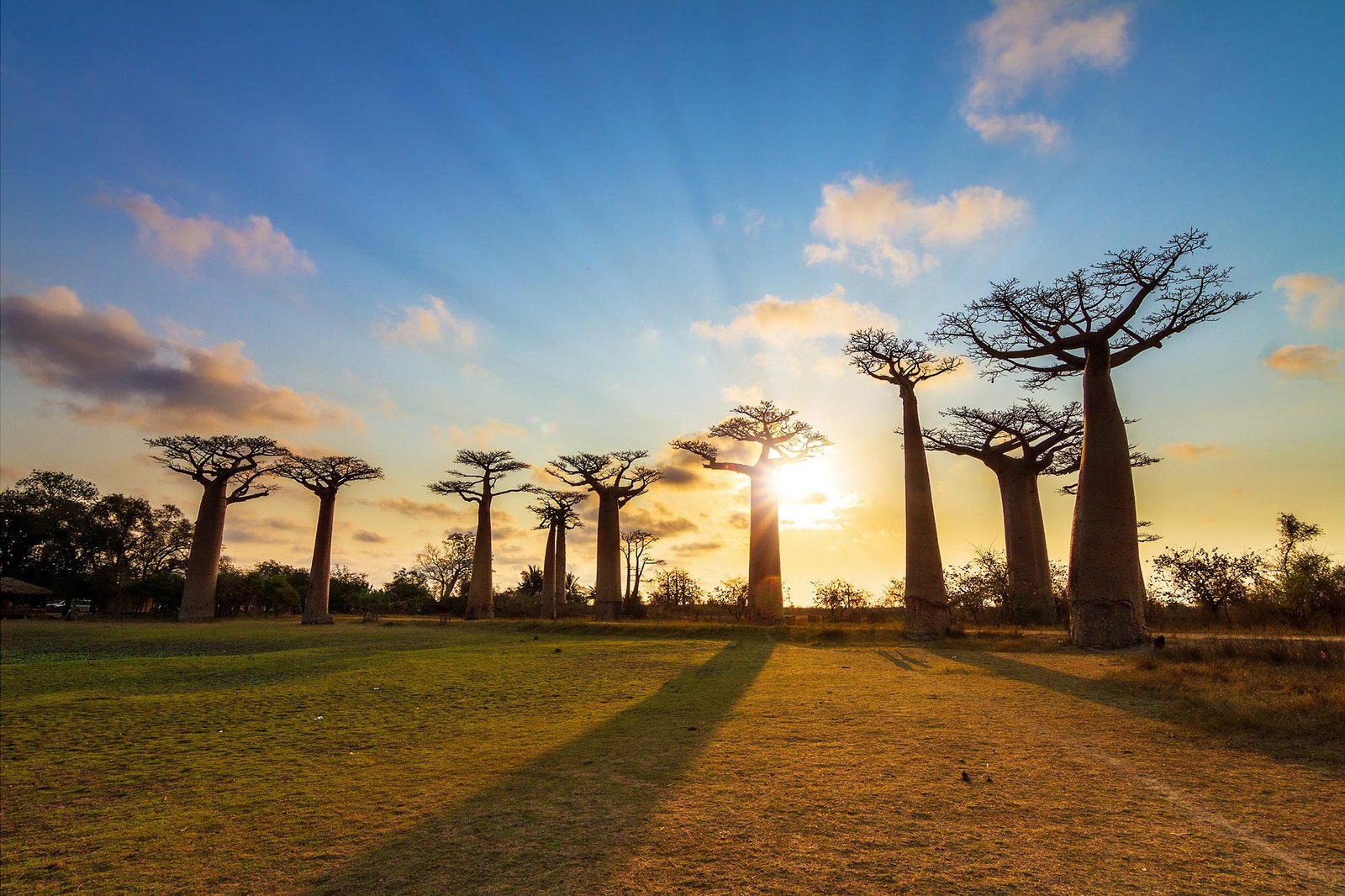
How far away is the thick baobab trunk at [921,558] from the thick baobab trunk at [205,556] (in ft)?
101

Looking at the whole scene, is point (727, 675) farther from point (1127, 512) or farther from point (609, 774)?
Result: point (1127, 512)

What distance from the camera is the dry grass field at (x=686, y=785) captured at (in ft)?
9.45

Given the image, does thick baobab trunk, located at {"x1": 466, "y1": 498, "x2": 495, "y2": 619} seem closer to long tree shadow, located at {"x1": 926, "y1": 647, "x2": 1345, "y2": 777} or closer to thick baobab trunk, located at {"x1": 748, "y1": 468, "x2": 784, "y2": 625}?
thick baobab trunk, located at {"x1": 748, "y1": 468, "x2": 784, "y2": 625}

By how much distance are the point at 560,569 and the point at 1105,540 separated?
28.9 metres

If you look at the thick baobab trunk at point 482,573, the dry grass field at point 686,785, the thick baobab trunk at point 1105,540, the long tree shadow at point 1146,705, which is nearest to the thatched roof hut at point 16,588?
the thick baobab trunk at point 482,573

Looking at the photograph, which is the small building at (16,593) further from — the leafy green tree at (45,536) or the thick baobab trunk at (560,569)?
the thick baobab trunk at (560,569)

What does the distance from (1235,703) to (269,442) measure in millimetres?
36933

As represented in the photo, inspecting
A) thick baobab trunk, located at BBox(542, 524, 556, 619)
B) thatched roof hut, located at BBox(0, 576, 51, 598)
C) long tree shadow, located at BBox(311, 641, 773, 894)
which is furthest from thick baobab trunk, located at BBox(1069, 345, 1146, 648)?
thatched roof hut, located at BBox(0, 576, 51, 598)

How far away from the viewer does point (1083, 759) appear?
4504mm

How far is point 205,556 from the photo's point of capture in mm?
30797

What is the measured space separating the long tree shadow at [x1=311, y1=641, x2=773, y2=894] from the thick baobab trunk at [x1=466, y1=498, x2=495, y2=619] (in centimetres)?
2904

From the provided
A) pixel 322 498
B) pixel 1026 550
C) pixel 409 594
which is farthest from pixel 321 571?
pixel 1026 550

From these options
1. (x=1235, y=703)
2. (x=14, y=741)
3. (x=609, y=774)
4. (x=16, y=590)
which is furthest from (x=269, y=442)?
(x=1235, y=703)

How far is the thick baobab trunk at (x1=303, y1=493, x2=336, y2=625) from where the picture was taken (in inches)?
1171
